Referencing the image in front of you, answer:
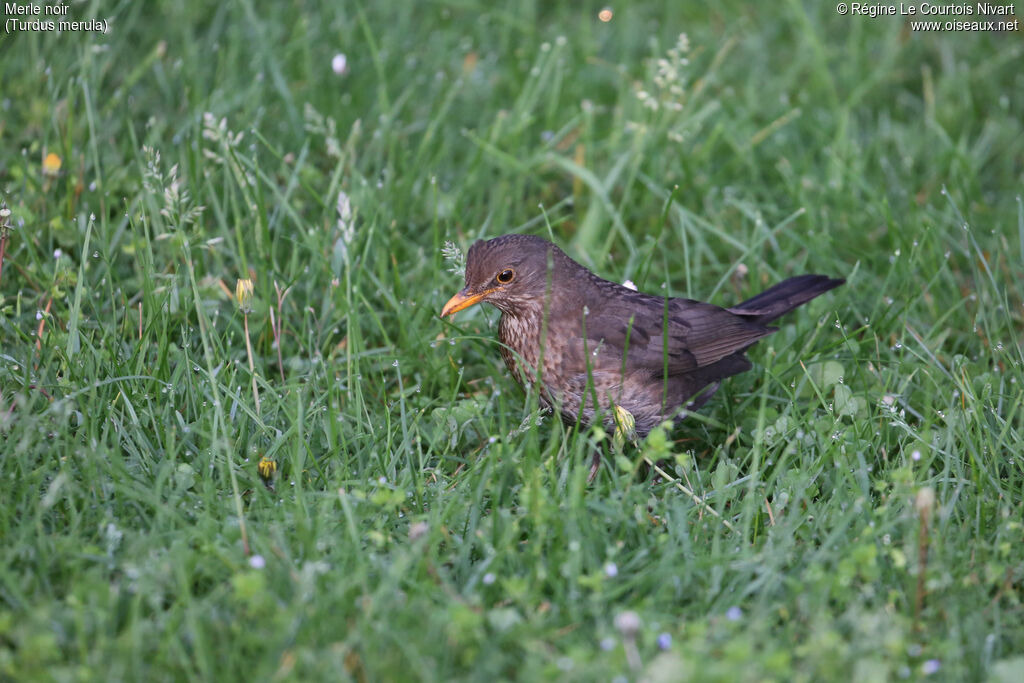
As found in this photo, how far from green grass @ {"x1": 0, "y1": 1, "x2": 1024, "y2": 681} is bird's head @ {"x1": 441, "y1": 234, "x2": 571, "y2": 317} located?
0.19 meters

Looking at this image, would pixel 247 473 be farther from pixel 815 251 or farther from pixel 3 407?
pixel 815 251

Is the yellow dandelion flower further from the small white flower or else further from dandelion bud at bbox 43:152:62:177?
the small white flower

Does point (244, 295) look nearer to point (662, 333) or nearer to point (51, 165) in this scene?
point (51, 165)

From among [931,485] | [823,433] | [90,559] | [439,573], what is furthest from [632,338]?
[90,559]

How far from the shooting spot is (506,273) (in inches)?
162

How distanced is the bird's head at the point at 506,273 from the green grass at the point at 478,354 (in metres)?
0.19

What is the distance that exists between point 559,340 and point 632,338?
30 centimetres

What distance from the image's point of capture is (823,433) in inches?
157

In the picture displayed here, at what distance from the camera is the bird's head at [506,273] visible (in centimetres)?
412

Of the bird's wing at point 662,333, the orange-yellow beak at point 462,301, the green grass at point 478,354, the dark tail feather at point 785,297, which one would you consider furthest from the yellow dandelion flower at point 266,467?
the dark tail feather at point 785,297

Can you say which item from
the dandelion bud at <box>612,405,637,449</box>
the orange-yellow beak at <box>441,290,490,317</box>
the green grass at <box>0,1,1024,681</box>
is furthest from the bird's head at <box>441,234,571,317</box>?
the dandelion bud at <box>612,405,637,449</box>

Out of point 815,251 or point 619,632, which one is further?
point 815,251

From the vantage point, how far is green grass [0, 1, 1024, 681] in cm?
283

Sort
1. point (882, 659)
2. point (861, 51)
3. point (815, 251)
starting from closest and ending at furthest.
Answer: point (882, 659), point (815, 251), point (861, 51)
